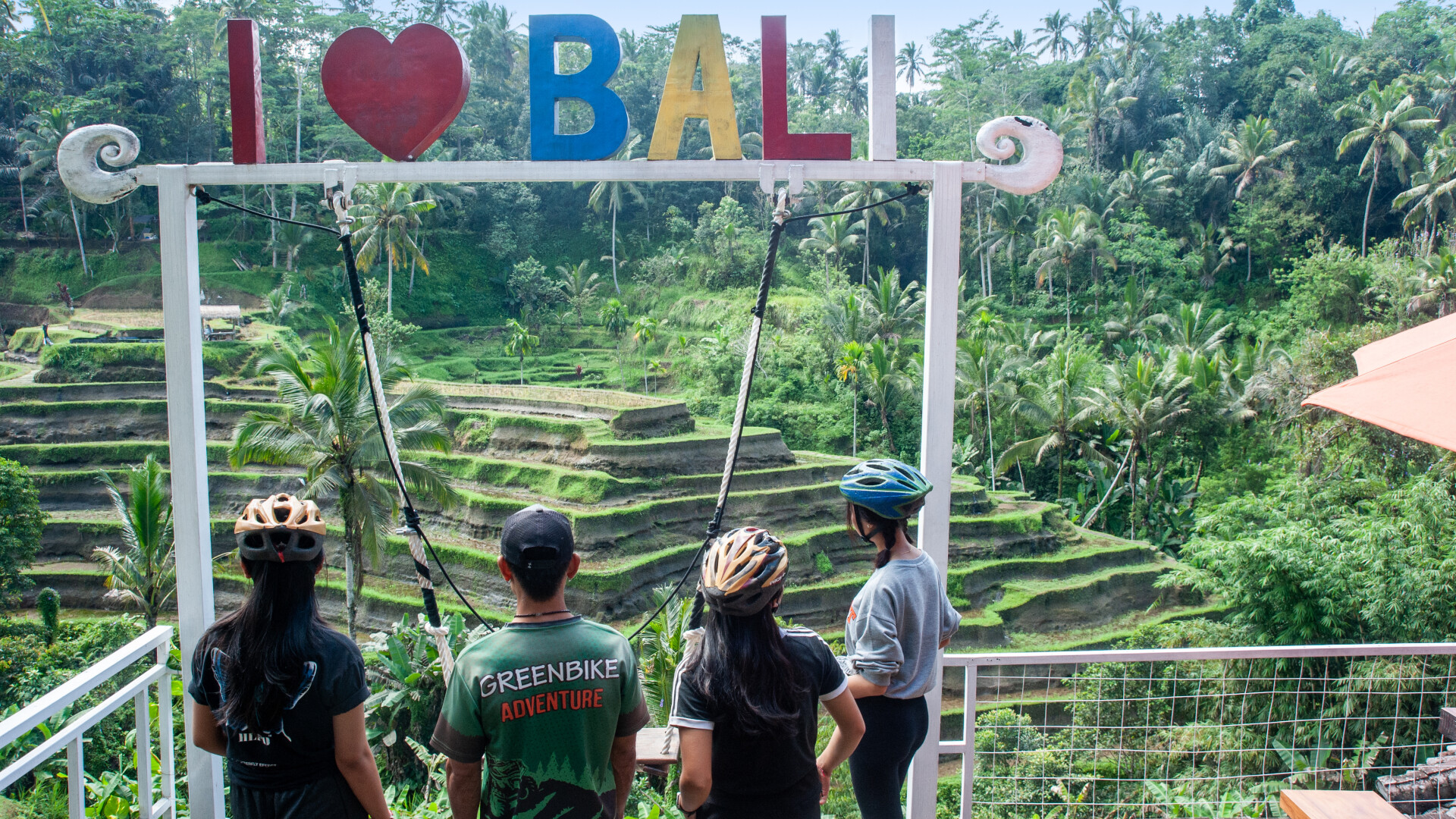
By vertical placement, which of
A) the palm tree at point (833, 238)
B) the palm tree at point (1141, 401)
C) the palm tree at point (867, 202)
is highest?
the palm tree at point (867, 202)

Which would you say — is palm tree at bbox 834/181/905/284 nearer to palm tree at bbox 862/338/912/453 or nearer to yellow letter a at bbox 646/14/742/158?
palm tree at bbox 862/338/912/453

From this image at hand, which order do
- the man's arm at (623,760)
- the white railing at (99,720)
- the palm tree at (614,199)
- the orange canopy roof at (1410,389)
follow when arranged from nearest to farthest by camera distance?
1. the man's arm at (623,760)
2. the white railing at (99,720)
3. the orange canopy roof at (1410,389)
4. the palm tree at (614,199)

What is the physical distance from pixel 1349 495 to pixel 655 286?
24397 mm

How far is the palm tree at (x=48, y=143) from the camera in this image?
99.6 ft

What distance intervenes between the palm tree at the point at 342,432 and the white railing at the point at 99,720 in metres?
11.4

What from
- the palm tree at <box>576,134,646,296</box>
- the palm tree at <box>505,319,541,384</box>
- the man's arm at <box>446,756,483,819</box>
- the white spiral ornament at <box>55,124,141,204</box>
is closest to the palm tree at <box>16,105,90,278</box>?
the palm tree at <box>505,319,541,384</box>

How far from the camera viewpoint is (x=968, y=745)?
271 cm

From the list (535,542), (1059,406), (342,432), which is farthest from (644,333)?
(535,542)

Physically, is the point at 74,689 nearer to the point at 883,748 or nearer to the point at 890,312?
the point at 883,748

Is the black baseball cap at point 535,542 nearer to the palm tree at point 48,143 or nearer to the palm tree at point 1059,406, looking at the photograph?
the palm tree at point 1059,406

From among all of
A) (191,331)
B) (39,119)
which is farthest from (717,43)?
(39,119)

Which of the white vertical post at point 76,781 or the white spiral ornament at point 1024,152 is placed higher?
the white spiral ornament at point 1024,152

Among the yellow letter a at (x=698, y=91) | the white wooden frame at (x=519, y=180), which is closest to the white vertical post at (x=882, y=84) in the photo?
the white wooden frame at (x=519, y=180)

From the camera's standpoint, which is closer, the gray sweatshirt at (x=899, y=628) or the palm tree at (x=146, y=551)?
the gray sweatshirt at (x=899, y=628)
